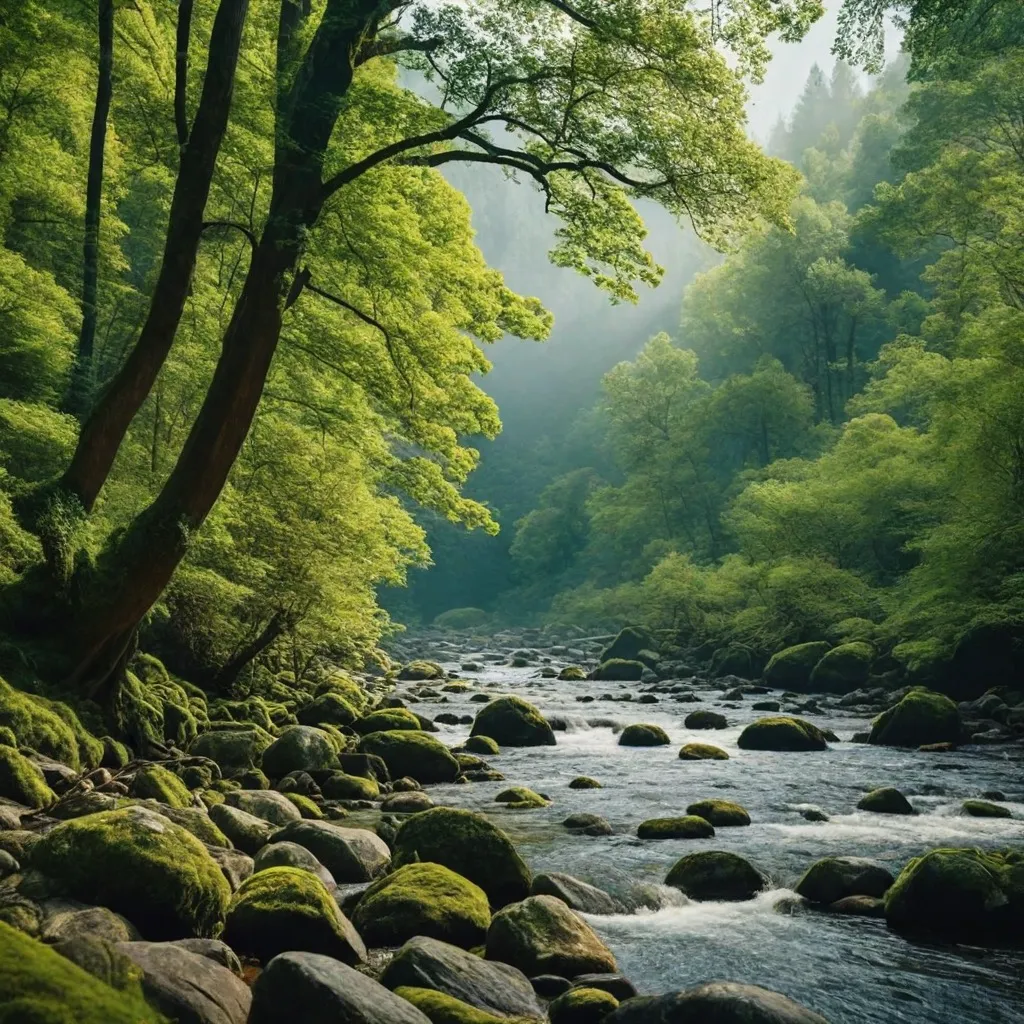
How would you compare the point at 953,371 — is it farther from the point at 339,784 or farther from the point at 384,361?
the point at 339,784

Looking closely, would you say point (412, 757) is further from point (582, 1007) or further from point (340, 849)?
point (582, 1007)

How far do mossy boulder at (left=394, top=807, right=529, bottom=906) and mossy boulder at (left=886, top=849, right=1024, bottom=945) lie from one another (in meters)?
2.94

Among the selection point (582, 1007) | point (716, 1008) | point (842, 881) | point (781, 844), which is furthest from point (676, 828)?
point (716, 1008)

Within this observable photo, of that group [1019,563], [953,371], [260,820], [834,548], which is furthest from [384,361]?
[834,548]

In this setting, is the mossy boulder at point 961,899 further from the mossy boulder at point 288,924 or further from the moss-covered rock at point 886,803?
the mossy boulder at point 288,924

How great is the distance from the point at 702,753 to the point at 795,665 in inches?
471

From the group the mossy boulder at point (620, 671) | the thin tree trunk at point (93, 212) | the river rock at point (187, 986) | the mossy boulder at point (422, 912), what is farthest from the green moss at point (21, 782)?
the mossy boulder at point (620, 671)

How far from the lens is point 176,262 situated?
8914 mm

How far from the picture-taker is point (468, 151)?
10.2 m

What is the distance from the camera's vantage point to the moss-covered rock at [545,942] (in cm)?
569

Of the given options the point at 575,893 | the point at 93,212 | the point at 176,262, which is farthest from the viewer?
the point at 93,212

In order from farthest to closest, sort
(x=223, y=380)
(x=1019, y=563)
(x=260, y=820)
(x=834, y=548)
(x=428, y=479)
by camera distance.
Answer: (x=834, y=548) < (x=1019, y=563) < (x=428, y=479) < (x=223, y=380) < (x=260, y=820)

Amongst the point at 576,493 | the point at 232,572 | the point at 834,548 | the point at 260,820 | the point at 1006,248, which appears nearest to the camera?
the point at 260,820

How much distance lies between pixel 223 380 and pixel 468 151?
12.4ft
